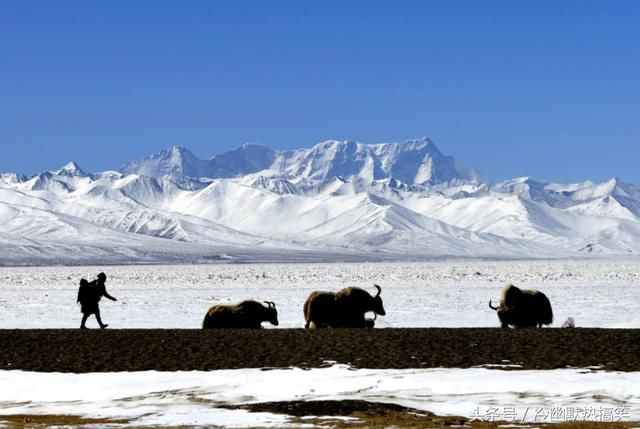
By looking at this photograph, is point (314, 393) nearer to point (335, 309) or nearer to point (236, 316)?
point (335, 309)

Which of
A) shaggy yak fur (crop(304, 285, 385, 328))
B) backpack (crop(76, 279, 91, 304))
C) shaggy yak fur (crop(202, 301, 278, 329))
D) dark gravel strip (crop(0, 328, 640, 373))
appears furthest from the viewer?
shaggy yak fur (crop(202, 301, 278, 329))

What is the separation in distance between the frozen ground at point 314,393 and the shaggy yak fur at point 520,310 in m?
7.37

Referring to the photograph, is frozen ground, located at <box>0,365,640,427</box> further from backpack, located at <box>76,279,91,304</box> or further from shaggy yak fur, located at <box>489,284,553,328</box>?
shaggy yak fur, located at <box>489,284,553,328</box>

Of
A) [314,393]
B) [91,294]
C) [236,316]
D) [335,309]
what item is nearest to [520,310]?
[335,309]

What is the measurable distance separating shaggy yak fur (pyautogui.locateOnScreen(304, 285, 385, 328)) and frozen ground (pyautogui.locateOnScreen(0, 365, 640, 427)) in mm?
6580

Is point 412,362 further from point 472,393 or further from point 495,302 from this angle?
point 495,302

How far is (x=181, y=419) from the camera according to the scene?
49.0ft

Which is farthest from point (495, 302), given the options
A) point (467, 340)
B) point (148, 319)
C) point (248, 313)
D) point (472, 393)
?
point (472, 393)

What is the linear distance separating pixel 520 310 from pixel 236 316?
21.8 ft

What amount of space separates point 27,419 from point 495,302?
34.7 m

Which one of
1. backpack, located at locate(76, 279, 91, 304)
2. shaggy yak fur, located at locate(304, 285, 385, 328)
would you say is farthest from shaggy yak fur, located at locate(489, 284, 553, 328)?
backpack, located at locate(76, 279, 91, 304)

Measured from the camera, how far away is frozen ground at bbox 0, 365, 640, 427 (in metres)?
15.0

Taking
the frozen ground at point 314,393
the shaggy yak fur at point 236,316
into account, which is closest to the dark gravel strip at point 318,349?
the frozen ground at point 314,393

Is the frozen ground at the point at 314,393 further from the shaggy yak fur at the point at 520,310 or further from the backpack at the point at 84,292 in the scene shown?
the shaggy yak fur at the point at 520,310
